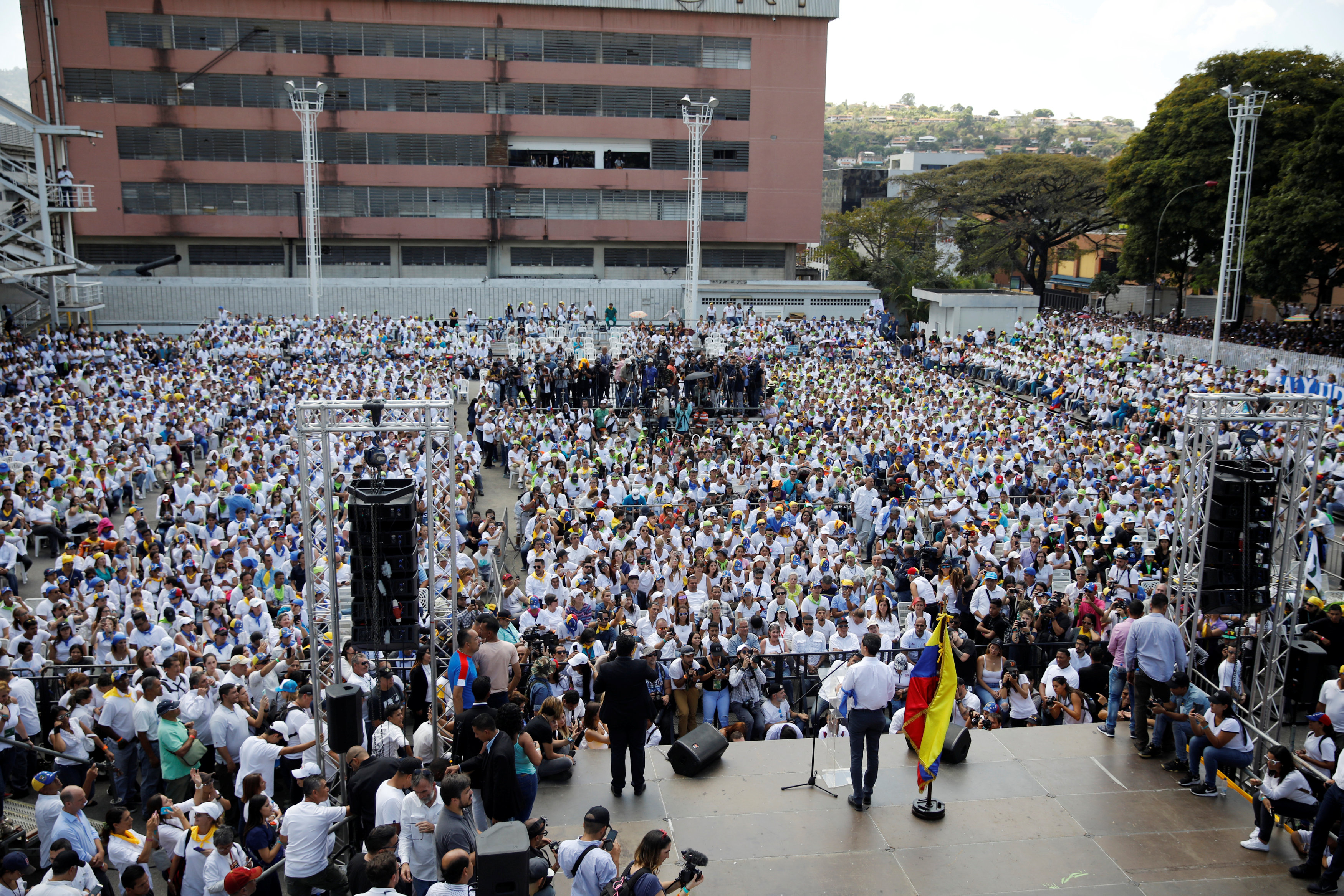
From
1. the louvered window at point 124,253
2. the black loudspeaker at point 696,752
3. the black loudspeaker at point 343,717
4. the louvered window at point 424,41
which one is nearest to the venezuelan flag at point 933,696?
the black loudspeaker at point 696,752

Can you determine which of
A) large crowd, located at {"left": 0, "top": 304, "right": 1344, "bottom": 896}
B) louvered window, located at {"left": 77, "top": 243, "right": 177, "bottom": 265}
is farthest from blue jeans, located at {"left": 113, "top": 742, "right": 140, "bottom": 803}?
louvered window, located at {"left": 77, "top": 243, "right": 177, "bottom": 265}

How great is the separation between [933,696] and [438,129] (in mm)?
42101

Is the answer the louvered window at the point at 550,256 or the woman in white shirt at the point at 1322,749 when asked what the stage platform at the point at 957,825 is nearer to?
the woman in white shirt at the point at 1322,749

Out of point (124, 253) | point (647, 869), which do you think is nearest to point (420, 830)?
point (647, 869)

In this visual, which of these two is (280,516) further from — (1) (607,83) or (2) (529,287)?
(1) (607,83)

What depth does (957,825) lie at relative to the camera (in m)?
7.24

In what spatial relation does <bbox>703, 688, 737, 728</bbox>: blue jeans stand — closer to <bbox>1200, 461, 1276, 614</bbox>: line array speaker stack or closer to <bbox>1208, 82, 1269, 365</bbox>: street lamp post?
<bbox>1200, 461, 1276, 614</bbox>: line array speaker stack

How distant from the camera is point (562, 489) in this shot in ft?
54.8

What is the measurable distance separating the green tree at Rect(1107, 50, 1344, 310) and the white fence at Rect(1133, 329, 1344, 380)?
9.75 ft

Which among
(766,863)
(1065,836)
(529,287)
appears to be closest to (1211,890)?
(1065,836)

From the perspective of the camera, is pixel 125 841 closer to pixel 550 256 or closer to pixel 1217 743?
pixel 1217 743

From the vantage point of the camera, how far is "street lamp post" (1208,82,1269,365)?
26.2 metres

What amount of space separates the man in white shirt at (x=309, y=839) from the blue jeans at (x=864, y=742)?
3.52m

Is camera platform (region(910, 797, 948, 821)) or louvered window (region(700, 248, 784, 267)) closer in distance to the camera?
camera platform (region(910, 797, 948, 821))
